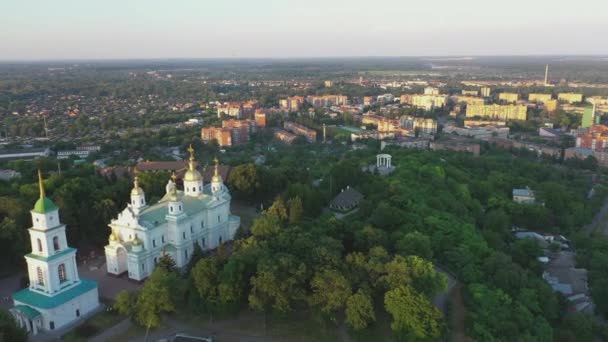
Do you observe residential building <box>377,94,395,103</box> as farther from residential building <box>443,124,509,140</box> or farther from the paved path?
the paved path

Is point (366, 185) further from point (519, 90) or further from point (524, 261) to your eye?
point (519, 90)

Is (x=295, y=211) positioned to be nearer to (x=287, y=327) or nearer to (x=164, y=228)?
(x=164, y=228)

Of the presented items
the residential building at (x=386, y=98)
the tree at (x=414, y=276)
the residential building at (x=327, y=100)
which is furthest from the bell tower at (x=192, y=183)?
the residential building at (x=386, y=98)

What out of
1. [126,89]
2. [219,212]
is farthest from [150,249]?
[126,89]

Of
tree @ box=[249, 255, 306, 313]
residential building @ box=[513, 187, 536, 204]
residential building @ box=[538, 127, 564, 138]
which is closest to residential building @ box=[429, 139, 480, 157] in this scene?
residential building @ box=[538, 127, 564, 138]

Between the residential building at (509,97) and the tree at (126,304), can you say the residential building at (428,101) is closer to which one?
the residential building at (509,97)

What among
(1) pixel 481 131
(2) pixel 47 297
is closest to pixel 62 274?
(2) pixel 47 297
